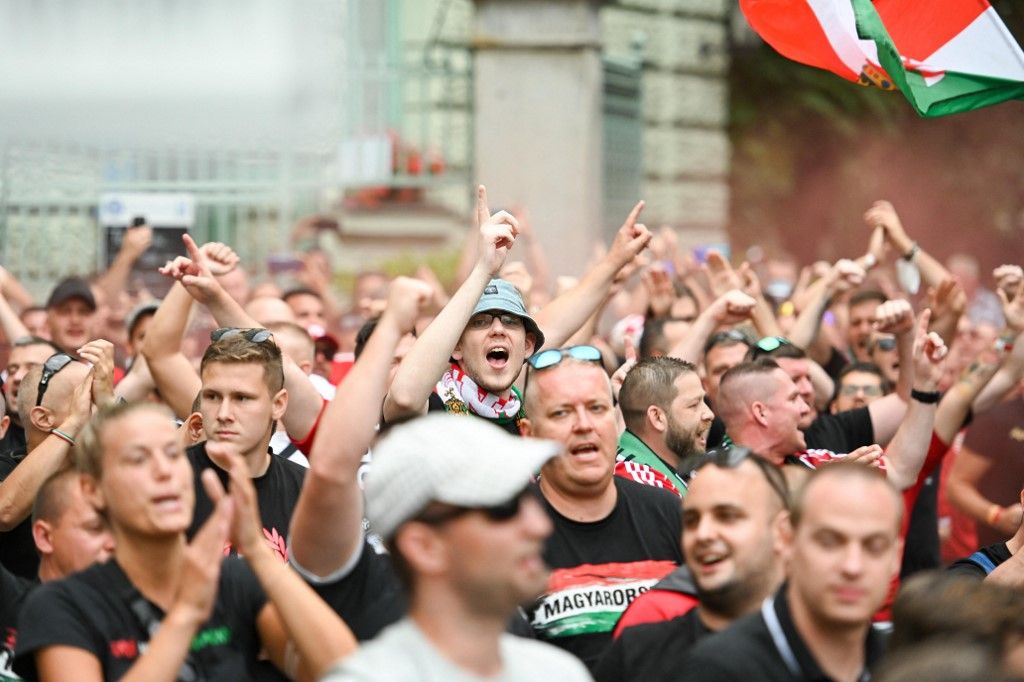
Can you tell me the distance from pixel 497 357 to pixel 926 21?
2588mm

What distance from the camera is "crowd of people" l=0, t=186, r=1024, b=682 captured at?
349cm

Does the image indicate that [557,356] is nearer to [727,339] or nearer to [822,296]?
[727,339]

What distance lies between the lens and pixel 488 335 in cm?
636

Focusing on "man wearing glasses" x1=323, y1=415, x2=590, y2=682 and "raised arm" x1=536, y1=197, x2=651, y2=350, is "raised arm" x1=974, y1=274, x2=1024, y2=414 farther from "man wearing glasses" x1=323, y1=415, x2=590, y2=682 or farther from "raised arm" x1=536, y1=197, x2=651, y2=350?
"man wearing glasses" x1=323, y1=415, x2=590, y2=682

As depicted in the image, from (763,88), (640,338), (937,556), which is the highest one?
(763,88)

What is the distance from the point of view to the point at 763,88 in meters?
17.7

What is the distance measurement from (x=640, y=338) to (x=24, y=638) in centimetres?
549

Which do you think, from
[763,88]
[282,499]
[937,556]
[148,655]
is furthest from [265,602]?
[763,88]

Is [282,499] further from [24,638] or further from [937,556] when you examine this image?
[937,556]

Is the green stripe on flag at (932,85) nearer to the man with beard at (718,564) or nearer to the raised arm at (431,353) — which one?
the raised arm at (431,353)

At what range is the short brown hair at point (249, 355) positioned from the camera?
5688 mm

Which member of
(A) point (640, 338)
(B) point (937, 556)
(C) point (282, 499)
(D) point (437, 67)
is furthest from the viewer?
(D) point (437, 67)

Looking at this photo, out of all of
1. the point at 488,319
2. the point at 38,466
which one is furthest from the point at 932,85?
the point at 38,466

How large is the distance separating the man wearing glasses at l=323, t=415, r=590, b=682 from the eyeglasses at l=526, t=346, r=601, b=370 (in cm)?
213
